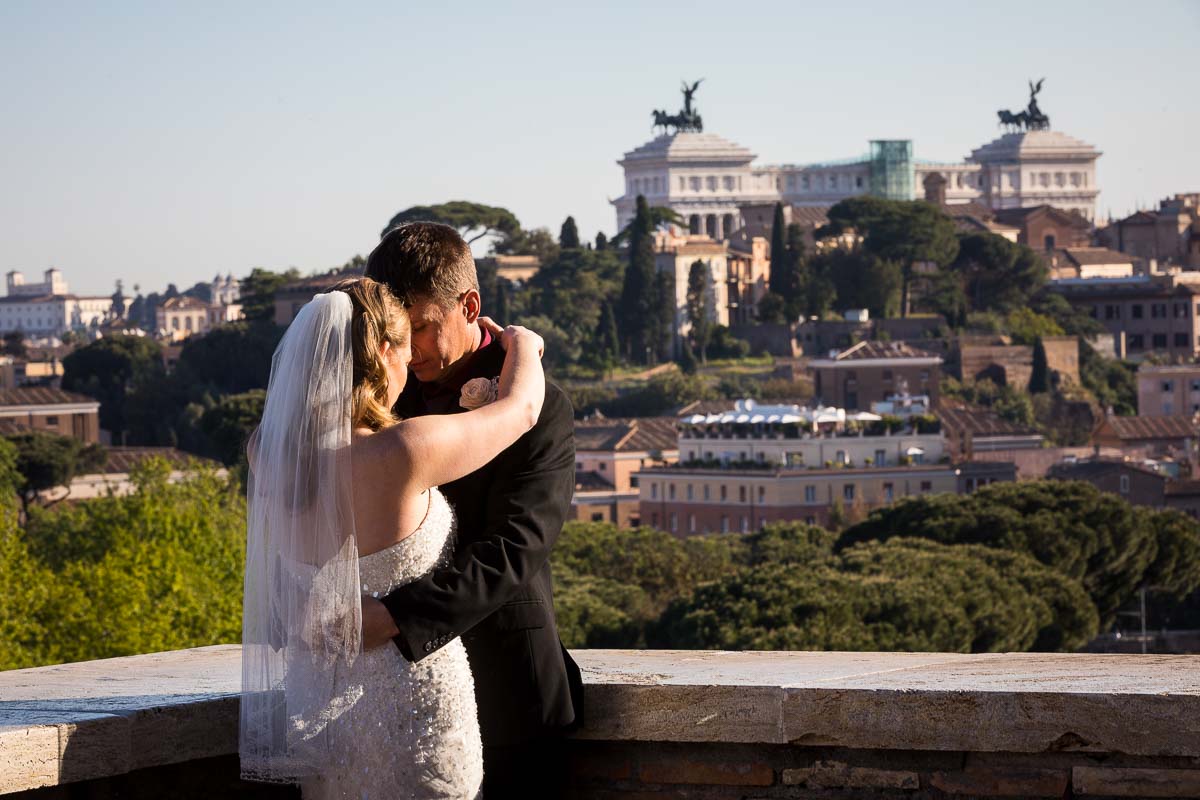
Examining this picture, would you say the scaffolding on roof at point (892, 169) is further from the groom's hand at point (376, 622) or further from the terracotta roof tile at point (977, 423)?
the groom's hand at point (376, 622)

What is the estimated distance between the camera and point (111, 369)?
171 feet

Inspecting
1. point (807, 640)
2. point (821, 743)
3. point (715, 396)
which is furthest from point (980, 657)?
point (715, 396)

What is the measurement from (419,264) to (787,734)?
0.63 metres

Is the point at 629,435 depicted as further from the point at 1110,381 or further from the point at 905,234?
the point at 905,234

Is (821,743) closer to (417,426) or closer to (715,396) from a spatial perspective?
(417,426)

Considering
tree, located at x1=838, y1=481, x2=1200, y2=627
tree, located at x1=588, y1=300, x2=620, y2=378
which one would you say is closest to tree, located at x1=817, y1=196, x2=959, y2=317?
tree, located at x1=588, y1=300, x2=620, y2=378

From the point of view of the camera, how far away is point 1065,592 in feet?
72.3

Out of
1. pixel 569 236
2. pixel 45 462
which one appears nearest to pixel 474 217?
pixel 569 236

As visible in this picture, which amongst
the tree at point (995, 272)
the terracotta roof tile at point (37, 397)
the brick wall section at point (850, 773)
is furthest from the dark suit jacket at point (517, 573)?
the tree at point (995, 272)

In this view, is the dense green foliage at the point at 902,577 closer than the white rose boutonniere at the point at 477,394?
No

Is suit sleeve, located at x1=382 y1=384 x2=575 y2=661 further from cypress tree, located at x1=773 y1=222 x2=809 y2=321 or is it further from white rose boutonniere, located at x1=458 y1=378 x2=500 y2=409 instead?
cypress tree, located at x1=773 y1=222 x2=809 y2=321

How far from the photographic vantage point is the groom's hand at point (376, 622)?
212 centimetres

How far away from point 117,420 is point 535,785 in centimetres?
4818

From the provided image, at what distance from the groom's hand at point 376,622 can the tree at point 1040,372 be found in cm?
4907
